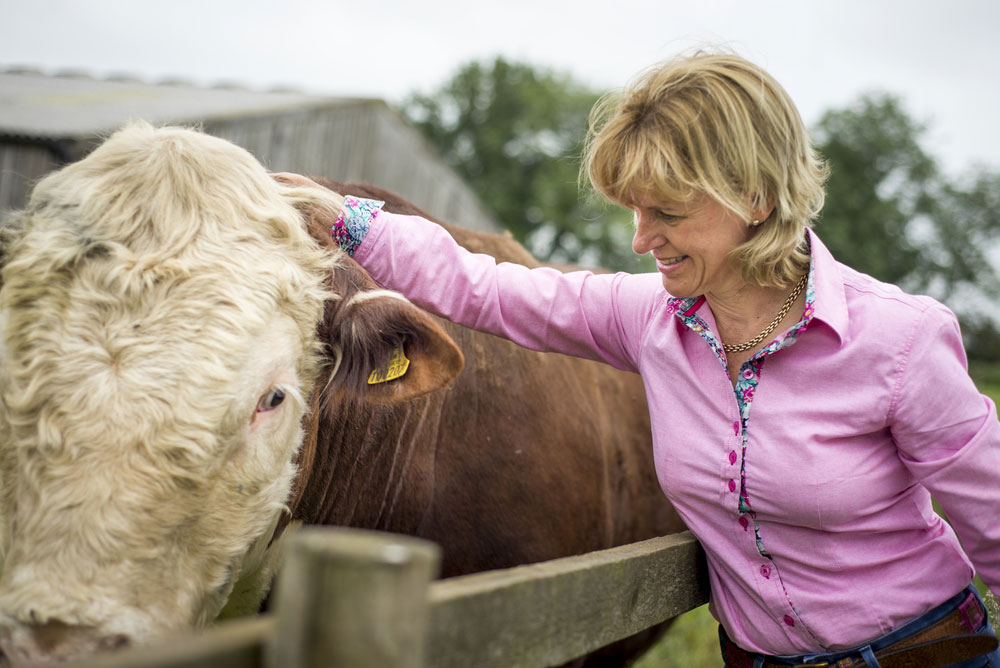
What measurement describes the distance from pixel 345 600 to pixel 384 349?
4.32 feet

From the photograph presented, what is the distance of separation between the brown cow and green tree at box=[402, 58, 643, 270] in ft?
124

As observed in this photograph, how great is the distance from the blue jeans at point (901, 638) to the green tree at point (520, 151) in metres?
38.3

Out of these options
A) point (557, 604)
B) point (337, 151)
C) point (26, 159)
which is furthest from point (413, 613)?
point (337, 151)

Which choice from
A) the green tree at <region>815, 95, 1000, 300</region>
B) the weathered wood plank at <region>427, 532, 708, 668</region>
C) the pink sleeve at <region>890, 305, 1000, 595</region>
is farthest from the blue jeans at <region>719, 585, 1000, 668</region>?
the green tree at <region>815, 95, 1000, 300</region>

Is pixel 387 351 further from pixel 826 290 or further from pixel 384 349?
pixel 826 290

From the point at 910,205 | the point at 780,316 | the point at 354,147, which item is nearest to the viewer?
the point at 780,316

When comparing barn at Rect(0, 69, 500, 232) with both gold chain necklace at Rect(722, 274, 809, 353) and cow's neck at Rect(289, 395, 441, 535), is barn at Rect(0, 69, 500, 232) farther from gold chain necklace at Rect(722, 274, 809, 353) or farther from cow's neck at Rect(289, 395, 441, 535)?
A: gold chain necklace at Rect(722, 274, 809, 353)

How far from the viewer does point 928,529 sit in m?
1.99

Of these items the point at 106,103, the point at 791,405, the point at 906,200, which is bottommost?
the point at 906,200

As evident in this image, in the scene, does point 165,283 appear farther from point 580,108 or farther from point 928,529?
point 580,108

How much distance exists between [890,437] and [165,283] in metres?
1.76

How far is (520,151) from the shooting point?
42.5 meters

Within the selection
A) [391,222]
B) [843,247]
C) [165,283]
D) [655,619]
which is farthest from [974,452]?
[843,247]

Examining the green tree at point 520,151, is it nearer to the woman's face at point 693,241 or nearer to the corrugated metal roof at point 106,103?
the corrugated metal roof at point 106,103
